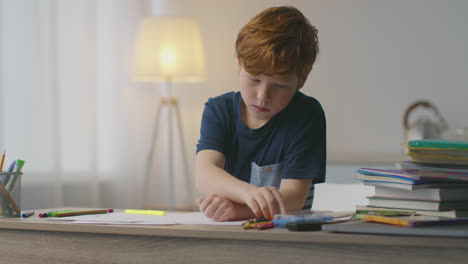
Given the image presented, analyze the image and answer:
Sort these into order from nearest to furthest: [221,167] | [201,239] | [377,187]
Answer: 1. [201,239]
2. [377,187]
3. [221,167]

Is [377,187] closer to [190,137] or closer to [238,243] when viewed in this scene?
[238,243]

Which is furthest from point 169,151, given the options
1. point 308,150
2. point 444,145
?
point 444,145

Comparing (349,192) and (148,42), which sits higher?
(148,42)

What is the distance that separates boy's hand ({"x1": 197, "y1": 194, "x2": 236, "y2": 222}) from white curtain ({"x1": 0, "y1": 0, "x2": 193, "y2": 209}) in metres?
1.92

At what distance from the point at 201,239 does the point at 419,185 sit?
1.08 feet

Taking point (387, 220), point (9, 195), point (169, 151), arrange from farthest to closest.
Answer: point (169, 151), point (9, 195), point (387, 220)

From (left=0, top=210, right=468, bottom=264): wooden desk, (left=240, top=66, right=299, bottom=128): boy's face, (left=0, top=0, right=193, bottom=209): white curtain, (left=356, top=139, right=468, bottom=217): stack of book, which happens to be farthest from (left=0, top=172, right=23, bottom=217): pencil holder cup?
(left=0, top=0, right=193, bottom=209): white curtain

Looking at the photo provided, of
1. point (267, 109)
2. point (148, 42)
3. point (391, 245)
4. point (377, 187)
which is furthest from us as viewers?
point (148, 42)

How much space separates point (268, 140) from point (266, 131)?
0.07 ft

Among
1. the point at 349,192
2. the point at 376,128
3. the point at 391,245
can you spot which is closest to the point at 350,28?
the point at 376,128

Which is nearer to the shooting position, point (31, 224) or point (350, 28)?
point (31, 224)

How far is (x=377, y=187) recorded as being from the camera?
1.04 m

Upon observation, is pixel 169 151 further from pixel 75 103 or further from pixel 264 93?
pixel 264 93

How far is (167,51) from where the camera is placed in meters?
3.40
